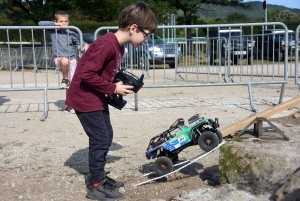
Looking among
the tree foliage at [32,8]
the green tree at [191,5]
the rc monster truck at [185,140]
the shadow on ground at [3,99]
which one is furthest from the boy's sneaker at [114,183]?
the green tree at [191,5]

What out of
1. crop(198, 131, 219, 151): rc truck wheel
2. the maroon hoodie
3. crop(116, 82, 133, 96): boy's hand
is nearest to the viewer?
the maroon hoodie

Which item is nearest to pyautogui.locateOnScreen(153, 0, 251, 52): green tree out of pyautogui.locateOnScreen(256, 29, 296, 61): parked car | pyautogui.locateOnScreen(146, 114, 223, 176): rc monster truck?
pyautogui.locateOnScreen(256, 29, 296, 61): parked car

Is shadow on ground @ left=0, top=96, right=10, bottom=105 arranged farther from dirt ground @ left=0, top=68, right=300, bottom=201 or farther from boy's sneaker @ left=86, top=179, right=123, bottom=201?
boy's sneaker @ left=86, top=179, right=123, bottom=201

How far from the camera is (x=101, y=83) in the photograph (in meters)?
3.13

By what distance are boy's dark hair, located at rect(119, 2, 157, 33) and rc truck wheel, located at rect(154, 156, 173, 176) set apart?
1.01 metres

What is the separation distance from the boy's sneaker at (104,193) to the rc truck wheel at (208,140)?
2.38ft

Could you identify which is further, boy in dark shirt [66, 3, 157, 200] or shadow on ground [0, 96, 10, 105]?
shadow on ground [0, 96, 10, 105]

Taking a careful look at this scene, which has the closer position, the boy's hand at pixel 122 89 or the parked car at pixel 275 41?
the boy's hand at pixel 122 89

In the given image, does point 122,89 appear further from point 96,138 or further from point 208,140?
point 208,140

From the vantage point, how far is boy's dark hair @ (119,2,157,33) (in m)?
3.19

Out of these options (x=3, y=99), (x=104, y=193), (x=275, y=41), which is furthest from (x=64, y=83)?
(x=275, y=41)

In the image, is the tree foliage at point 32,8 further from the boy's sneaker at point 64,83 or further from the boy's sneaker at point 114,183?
the boy's sneaker at point 114,183

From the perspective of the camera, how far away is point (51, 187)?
11.9 ft

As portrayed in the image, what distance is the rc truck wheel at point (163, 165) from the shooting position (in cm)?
354
